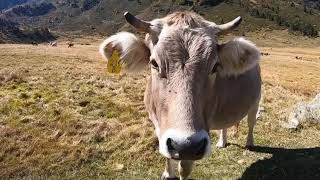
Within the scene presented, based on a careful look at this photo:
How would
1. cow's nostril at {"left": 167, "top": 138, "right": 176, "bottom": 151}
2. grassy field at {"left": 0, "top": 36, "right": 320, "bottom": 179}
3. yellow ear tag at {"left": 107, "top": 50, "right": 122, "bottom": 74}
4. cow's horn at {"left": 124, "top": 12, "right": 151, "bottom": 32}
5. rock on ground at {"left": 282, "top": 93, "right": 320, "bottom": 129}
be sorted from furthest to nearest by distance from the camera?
rock on ground at {"left": 282, "top": 93, "right": 320, "bottom": 129}
grassy field at {"left": 0, "top": 36, "right": 320, "bottom": 179}
yellow ear tag at {"left": 107, "top": 50, "right": 122, "bottom": 74}
cow's horn at {"left": 124, "top": 12, "right": 151, "bottom": 32}
cow's nostril at {"left": 167, "top": 138, "right": 176, "bottom": 151}

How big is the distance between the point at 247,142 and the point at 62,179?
16.2 feet

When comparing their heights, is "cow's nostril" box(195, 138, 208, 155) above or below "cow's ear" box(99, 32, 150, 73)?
below

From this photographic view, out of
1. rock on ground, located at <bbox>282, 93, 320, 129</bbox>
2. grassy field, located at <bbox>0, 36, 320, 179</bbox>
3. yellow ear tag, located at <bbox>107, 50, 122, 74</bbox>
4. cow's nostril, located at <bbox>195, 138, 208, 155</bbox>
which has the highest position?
yellow ear tag, located at <bbox>107, 50, 122, 74</bbox>

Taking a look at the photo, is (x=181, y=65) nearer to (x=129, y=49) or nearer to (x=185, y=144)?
(x=185, y=144)

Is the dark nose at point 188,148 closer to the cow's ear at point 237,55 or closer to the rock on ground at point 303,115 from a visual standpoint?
the cow's ear at point 237,55

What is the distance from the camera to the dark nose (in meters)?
6.71

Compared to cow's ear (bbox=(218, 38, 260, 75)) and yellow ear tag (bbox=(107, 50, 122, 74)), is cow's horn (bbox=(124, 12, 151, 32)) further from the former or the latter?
cow's ear (bbox=(218, 38, 260, 75))

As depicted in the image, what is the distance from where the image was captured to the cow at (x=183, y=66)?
6.96 m

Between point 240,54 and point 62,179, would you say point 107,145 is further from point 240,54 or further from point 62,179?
point 240,54

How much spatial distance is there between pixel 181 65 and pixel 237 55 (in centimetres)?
182

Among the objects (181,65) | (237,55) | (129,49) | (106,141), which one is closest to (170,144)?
(181,65)

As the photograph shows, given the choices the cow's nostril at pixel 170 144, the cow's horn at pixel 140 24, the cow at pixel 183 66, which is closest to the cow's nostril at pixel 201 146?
the cow at pixel 183 66

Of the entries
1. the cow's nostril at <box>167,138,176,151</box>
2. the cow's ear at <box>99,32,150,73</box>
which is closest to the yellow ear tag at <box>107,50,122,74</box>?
the cow's ear at <box>99,32,150,73</box>

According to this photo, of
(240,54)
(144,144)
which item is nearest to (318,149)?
(144,144)
